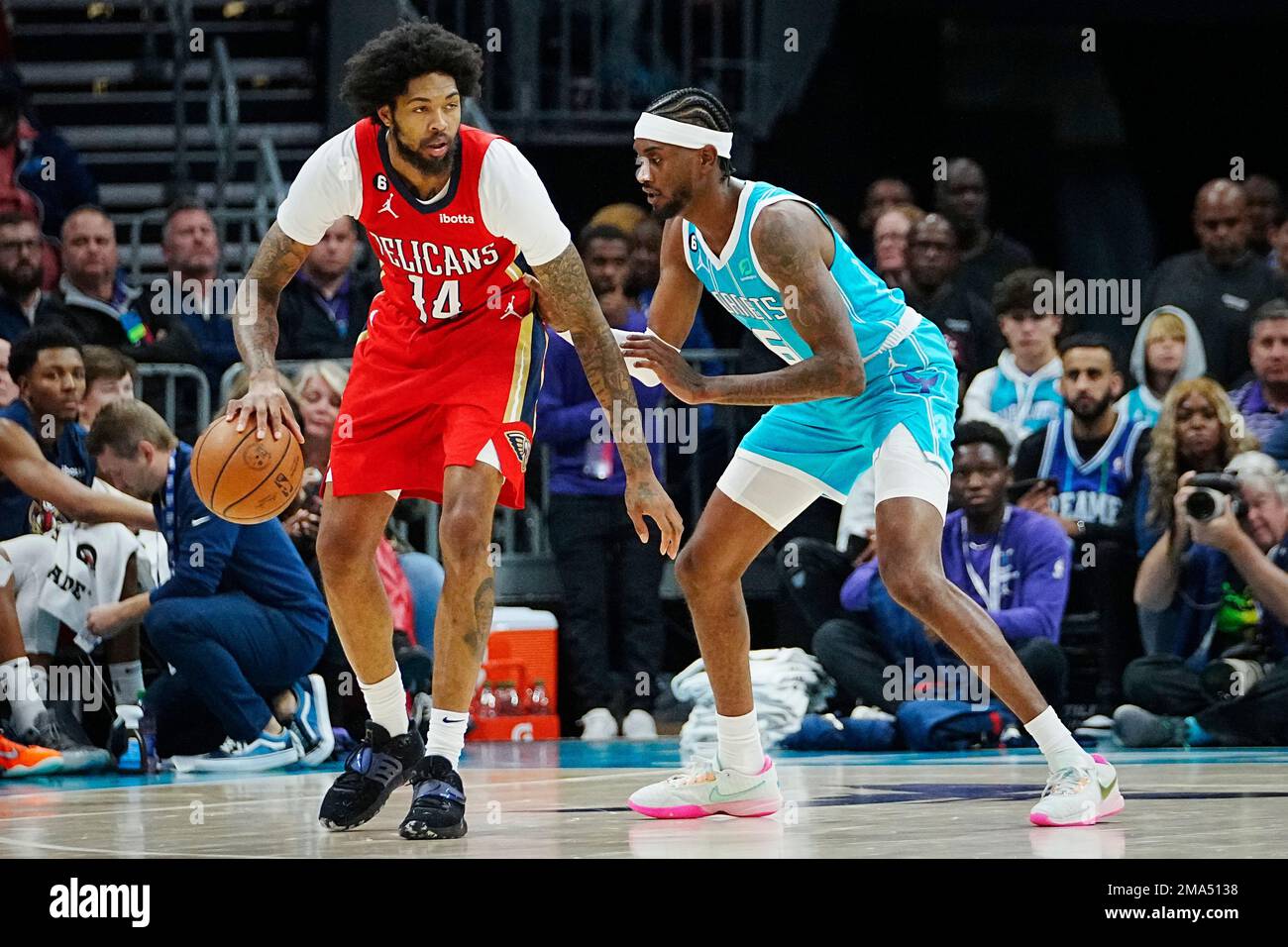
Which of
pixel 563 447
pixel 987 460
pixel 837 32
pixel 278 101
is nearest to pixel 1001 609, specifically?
pixel 987 460

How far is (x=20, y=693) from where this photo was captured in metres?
6.84

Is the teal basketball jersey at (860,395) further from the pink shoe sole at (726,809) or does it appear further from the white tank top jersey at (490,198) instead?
the pink shoe sole at (726,809)

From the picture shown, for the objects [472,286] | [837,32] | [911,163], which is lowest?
[472,286]

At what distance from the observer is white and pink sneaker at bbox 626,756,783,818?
200 inches

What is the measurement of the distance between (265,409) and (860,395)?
145 centimetres

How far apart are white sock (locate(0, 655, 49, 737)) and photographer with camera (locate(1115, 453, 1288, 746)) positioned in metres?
3.90

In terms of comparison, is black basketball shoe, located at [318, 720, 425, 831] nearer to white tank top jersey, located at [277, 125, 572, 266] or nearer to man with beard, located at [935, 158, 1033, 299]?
white tank top jersey, located at [277, 125, 572, 266]

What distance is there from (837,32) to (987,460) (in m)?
3.44

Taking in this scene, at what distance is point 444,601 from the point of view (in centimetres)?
471

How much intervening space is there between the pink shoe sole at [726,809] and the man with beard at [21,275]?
407cm

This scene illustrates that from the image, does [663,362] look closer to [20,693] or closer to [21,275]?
[20,693]

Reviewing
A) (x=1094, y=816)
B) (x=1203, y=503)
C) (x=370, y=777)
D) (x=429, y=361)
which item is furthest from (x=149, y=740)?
(x=1203, y=503)

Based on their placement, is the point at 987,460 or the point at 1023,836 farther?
the point at 987,460

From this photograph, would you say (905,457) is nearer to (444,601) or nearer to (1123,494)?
(444,601)
